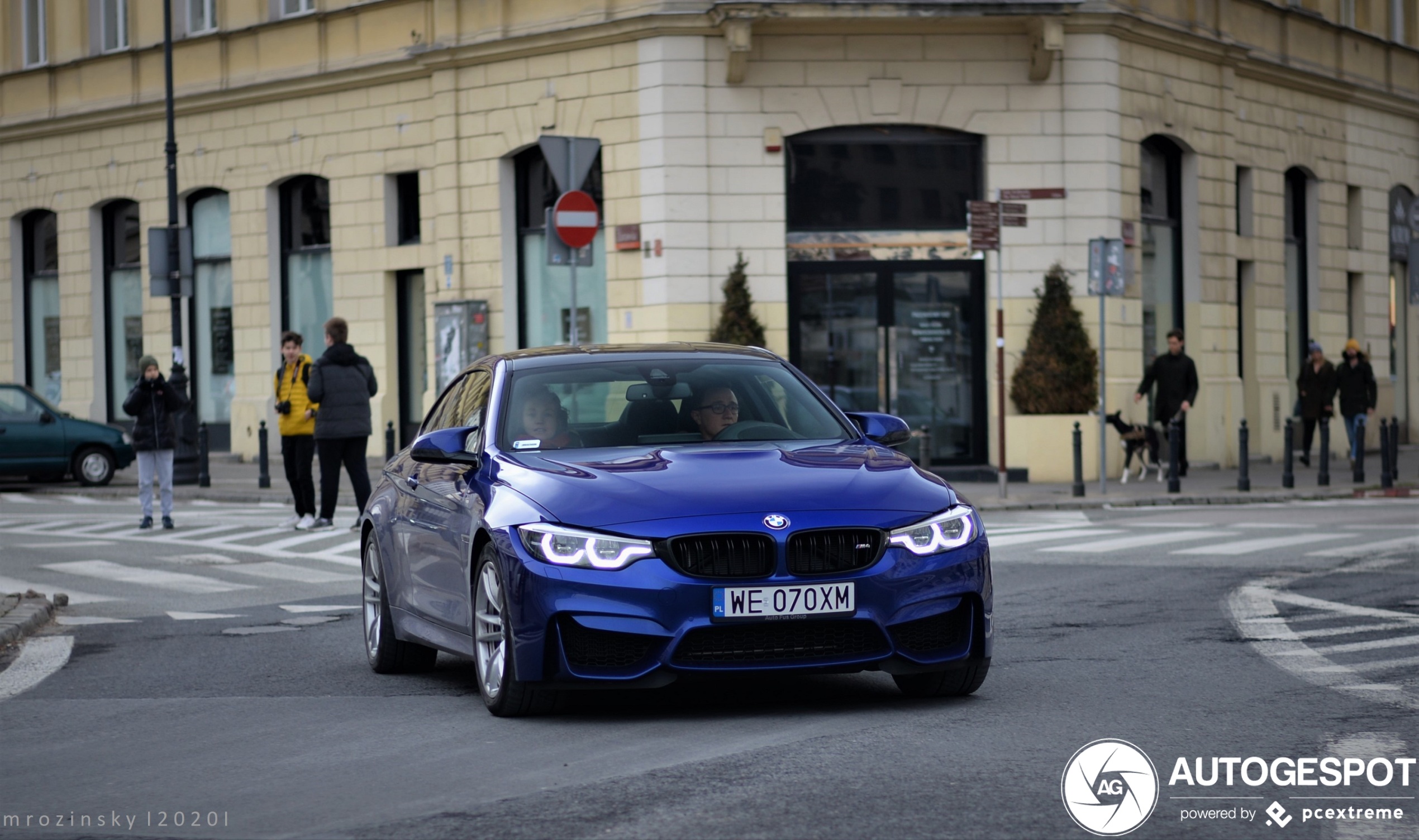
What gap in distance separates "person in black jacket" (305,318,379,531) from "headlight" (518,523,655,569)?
1098 cm

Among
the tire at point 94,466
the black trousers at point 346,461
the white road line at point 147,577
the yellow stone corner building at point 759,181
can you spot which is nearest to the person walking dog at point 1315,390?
the yellow stone corner building at point 759,181

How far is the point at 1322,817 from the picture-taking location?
5527mm

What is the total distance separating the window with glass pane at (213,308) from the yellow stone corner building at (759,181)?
0.21ft

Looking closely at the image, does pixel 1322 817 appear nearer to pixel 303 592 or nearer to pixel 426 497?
pixel 426 497

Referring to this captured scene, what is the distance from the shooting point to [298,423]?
18.7 metres

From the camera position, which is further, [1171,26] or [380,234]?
[380,234]

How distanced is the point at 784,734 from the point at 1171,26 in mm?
21492

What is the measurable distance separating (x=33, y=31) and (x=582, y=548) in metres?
31.2

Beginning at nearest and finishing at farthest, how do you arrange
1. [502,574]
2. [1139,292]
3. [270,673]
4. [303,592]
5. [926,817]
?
[926,817] → [502,574] → [270,673] → [303,592] → [1139,292]

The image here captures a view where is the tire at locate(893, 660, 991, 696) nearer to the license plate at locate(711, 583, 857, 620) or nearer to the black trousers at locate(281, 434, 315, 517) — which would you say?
the license plate at locate(711, 583, 857, 620)

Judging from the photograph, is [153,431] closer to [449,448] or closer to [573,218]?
[573,218]

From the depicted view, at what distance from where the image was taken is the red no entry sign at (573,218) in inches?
699

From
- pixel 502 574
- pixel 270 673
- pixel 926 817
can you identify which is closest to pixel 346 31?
pixel 270 673

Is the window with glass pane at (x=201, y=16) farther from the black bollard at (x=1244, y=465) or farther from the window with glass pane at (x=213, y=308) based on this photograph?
the black bollard at (x=1244, y=465)
